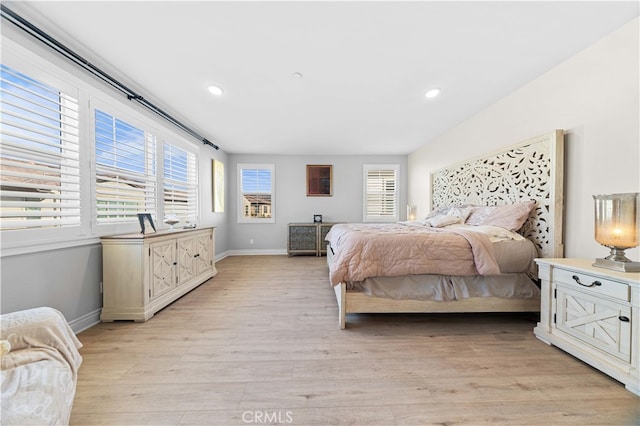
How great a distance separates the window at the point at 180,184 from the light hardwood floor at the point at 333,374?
1.82 m

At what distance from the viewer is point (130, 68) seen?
2.25 metres

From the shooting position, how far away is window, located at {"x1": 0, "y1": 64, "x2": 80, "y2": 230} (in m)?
1.58

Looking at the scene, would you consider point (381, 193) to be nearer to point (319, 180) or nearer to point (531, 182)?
point (319, 180)

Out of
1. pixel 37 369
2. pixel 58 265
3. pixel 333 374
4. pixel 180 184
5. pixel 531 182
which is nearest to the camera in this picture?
pixel 37 369

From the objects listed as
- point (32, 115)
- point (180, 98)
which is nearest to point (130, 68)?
point (180, 98)

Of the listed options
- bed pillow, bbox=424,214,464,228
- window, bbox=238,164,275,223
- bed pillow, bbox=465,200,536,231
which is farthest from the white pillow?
window, bbox=238,164,275,223

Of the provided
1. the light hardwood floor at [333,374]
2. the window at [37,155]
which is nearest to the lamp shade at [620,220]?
the light hardwood floor at [333,374]

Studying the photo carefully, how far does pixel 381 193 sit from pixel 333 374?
15.5 ft

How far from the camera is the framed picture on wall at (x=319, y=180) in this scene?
5.62m

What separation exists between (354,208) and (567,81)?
13.2ft

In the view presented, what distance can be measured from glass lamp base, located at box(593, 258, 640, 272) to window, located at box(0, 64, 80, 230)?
4046 millimetres

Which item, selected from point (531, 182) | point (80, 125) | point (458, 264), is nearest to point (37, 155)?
point (80, 125)

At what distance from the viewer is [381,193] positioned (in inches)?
227

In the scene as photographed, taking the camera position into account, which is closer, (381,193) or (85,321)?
(85,321)
